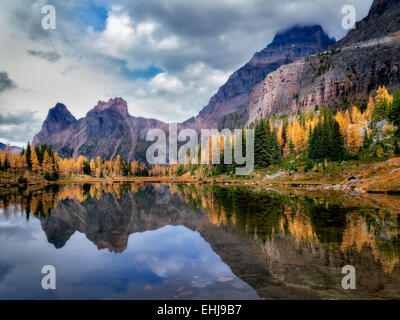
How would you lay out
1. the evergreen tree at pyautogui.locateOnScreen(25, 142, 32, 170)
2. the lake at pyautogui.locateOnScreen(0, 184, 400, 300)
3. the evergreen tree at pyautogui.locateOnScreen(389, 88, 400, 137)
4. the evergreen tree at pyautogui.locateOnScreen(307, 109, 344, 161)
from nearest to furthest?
the lake at pyautogui.locateOnScreen(0, 184, 400, 300), the evergreen tree at pyautogui.locateOnScreen(389, 88, 400, 137), the evergreen tree at pyautogui.locateOnScreen(307, 109, 344, 161), the evergreen tree at pyautogui.locateOnScreen(25, 142, 32, 170)

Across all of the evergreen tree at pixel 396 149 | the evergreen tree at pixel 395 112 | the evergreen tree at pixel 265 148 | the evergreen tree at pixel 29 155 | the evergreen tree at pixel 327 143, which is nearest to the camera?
the evergreen tree at pixel 396 149

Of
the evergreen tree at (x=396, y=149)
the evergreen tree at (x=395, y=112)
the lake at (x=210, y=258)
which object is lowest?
the lake at (x=210, y=258)

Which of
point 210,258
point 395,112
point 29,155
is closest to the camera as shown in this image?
point 210,258

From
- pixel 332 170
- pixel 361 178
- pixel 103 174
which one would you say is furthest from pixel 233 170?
pixel 103 174

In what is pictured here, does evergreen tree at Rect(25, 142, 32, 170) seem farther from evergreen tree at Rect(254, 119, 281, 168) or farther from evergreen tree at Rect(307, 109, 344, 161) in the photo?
evergreen tree at Rect(307, 109, 344, 161)

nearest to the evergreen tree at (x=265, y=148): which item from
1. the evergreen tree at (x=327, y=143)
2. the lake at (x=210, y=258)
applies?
the evergreen tree at (x=327, y=143)

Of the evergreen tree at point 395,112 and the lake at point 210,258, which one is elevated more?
the evergreen tree at point 395,112

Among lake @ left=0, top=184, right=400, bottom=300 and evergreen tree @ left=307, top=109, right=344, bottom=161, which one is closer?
lake @ left=0, top=184, right=400, bottom=300

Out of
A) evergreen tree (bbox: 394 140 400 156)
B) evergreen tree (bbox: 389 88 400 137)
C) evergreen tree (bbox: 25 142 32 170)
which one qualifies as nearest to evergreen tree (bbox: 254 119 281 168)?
evergreen tree (bbox: 389 88 400 137)

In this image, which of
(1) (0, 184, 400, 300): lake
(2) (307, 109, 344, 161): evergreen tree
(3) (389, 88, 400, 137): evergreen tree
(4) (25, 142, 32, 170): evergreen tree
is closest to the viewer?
(1) (0, 184, 400, 300): lake

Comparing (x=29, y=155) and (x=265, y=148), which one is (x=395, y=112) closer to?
(x=265, y=148)

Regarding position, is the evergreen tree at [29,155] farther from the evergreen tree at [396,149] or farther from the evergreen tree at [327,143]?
the evergreen tree at [396,149]

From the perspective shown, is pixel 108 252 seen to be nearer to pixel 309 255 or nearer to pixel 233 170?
pixel 309 255

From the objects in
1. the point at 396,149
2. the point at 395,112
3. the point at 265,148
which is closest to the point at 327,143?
the point at 396,149
